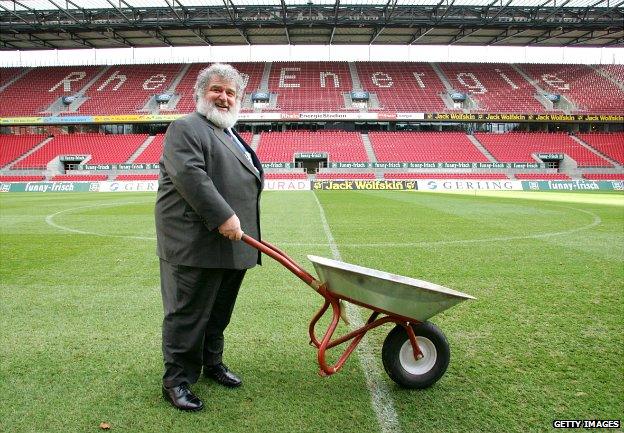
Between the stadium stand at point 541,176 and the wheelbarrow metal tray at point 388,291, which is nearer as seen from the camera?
the wheelbarrow metal tray at point 388,291

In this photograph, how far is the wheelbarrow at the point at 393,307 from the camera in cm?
241

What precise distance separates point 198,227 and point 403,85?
46.5 metres

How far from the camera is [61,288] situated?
513 centimetres

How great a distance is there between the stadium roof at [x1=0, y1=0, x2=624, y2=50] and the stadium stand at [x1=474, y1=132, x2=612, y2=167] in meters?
8.93

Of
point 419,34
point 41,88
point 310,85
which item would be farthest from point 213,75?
point 41,88

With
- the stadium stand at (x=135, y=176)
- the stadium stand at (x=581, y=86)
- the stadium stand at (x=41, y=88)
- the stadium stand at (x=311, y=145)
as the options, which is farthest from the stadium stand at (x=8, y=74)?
the stadium stand at (x=581, y=86)

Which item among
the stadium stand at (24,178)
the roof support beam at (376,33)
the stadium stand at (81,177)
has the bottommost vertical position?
the stadium stand at (24,178)

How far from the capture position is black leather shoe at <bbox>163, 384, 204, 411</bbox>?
2558 mm

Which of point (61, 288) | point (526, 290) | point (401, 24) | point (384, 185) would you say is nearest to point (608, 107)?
point (401, 24)

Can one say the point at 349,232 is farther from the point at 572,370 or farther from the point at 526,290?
the point at 572,370

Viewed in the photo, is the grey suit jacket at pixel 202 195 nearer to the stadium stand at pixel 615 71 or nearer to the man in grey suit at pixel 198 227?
the man in grey suit at pixel 198 227

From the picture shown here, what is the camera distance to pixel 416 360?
279 centimetres

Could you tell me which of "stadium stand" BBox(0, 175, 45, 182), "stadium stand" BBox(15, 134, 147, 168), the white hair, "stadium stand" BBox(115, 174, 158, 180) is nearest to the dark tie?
the white hair

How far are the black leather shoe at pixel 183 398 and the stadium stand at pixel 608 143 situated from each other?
44.7m
